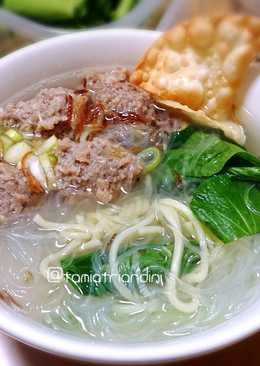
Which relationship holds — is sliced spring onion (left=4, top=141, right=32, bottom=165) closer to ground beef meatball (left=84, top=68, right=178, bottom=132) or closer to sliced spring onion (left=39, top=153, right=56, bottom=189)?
sliced spring onion (left=39, top=153, right=56, bottom=189)

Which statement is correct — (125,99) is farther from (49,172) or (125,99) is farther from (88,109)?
(49,172)

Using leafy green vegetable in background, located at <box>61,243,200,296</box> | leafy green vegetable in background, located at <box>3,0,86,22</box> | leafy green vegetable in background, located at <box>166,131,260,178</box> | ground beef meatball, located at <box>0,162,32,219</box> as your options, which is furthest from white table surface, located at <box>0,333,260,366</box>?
leafy green vegetable in background, located at <box>3,0,86,22</box>

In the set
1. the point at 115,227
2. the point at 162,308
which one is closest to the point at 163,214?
the point at 115,227

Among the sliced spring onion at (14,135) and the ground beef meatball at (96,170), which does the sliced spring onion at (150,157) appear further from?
the sliced spring onion at (14,135)

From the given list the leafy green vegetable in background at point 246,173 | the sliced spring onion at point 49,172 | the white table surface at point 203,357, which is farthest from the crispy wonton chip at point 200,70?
the white table surface at point 203,357

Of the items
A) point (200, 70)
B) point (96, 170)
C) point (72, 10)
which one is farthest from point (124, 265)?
point (72, 10)

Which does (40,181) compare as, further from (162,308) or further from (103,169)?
(162,308)

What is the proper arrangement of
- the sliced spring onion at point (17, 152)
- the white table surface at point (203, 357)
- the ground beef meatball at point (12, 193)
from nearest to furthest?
the white table surface at point (203, 357)
the ground beef meatball at point (12, 193)
the sliced spring onion at point (17, 152)
